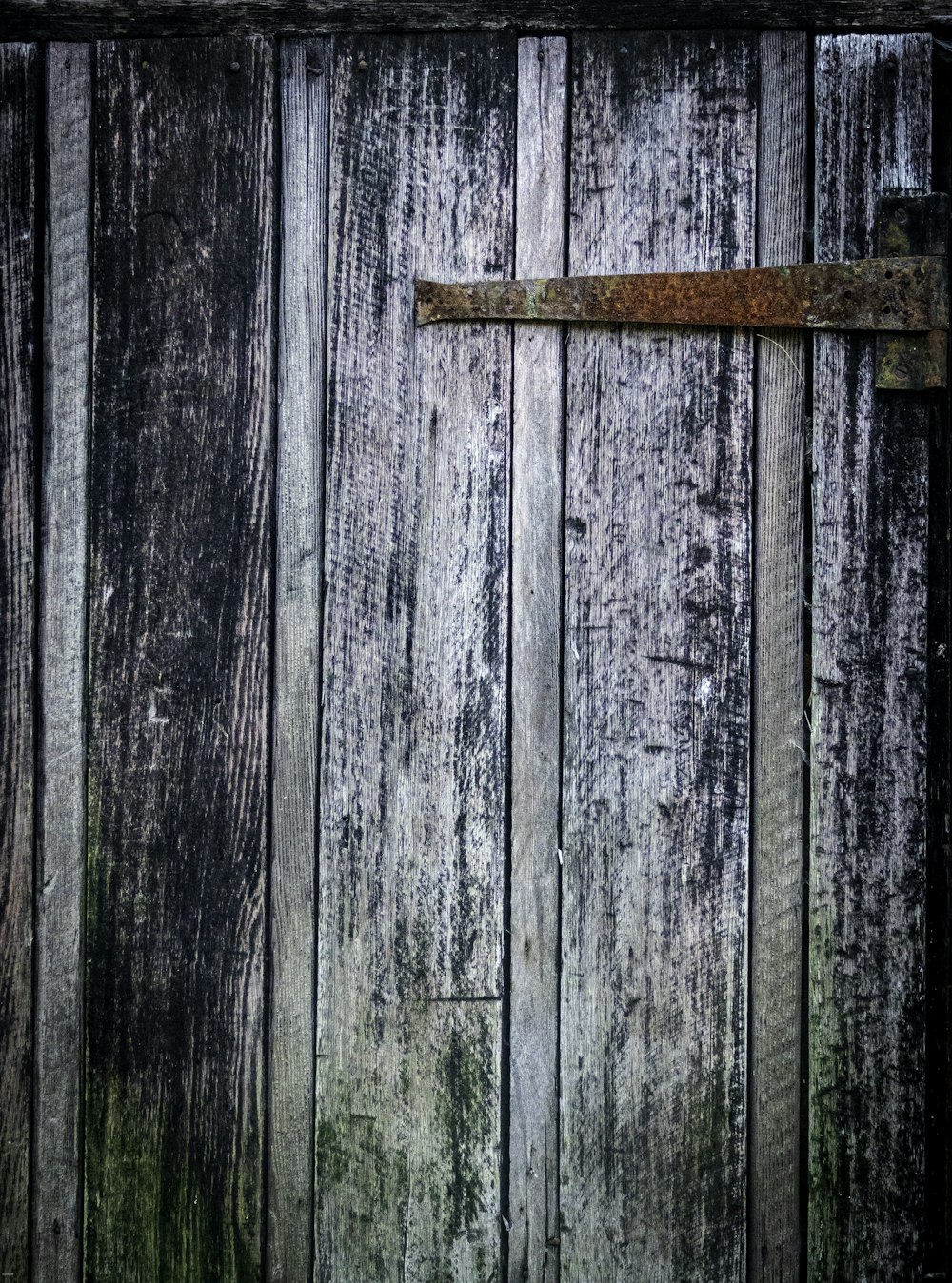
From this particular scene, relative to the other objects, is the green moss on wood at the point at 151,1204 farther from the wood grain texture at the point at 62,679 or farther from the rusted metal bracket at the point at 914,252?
the rusted metal bracket at the point at 914,252

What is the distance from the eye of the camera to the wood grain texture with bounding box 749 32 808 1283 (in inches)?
45.4

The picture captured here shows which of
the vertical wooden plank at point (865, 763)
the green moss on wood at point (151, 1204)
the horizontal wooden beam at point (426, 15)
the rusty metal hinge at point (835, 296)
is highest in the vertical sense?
the horizontal wooden beam at point (426, 15)

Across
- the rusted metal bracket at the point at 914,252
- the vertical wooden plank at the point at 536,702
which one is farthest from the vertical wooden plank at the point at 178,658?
the rusted metal bracket at the point at 914,252

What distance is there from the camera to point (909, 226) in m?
1.14

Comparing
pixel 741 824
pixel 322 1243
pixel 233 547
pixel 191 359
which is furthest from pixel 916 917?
pixel 191 359

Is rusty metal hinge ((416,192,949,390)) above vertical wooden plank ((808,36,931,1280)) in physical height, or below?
above

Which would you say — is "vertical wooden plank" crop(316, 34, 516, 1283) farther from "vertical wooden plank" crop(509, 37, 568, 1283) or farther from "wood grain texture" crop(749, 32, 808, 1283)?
"wood grain texture" crop(749, 32, 808, 1283)

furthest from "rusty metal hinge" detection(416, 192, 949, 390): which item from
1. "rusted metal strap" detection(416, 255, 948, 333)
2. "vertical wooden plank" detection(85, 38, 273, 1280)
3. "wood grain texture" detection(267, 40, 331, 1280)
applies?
"vertical wooden plank" detection(85, 38, 273, 1280)

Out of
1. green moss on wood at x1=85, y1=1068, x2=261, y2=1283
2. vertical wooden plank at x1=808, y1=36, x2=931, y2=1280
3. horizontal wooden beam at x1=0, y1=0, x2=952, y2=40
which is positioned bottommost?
green moss on wood at x1=85, y1=1068, x2=261, y2=1283

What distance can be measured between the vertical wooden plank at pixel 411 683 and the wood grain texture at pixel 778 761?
30 centimetres

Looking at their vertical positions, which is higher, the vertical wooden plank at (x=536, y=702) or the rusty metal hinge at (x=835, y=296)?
the rusty metal hinge at (x=835, y=296)

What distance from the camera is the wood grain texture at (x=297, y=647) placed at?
1.17 metres

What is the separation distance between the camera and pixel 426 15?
3.77 feet

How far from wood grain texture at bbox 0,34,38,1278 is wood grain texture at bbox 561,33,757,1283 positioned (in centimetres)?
65
